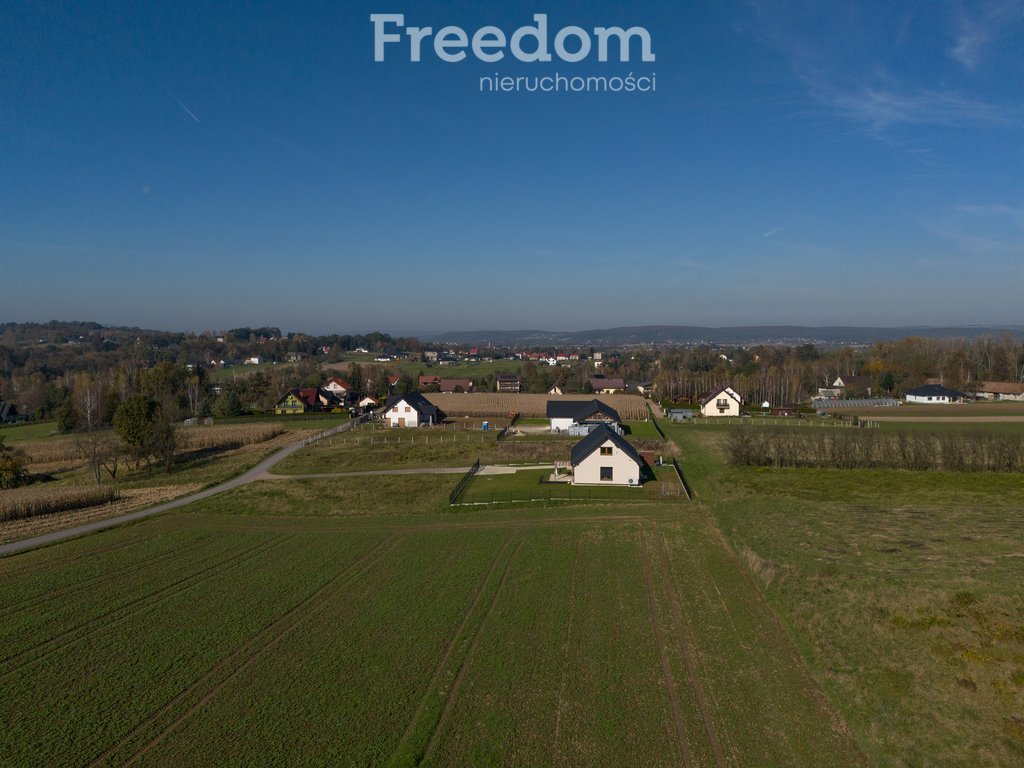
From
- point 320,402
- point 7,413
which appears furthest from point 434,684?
point 7,413

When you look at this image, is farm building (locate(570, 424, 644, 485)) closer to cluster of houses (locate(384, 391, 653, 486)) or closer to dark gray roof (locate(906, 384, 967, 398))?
cluster of houses (locate(384, 391, 653, 486))

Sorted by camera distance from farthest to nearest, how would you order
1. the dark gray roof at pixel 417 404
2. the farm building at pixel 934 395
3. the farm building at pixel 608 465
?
the farm building at pixel 934 395 → the dark gray roof at pixel 417 404 → the farm building at pixel 608 465

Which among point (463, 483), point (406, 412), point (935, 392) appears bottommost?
point (463, 483)

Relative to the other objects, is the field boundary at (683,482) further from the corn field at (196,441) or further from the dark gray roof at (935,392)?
the dark gray roof at (935,392)

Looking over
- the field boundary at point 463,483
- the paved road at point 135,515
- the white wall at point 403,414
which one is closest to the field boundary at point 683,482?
the field boundary at point 463,483

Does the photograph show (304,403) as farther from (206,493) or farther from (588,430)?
(206,493)
